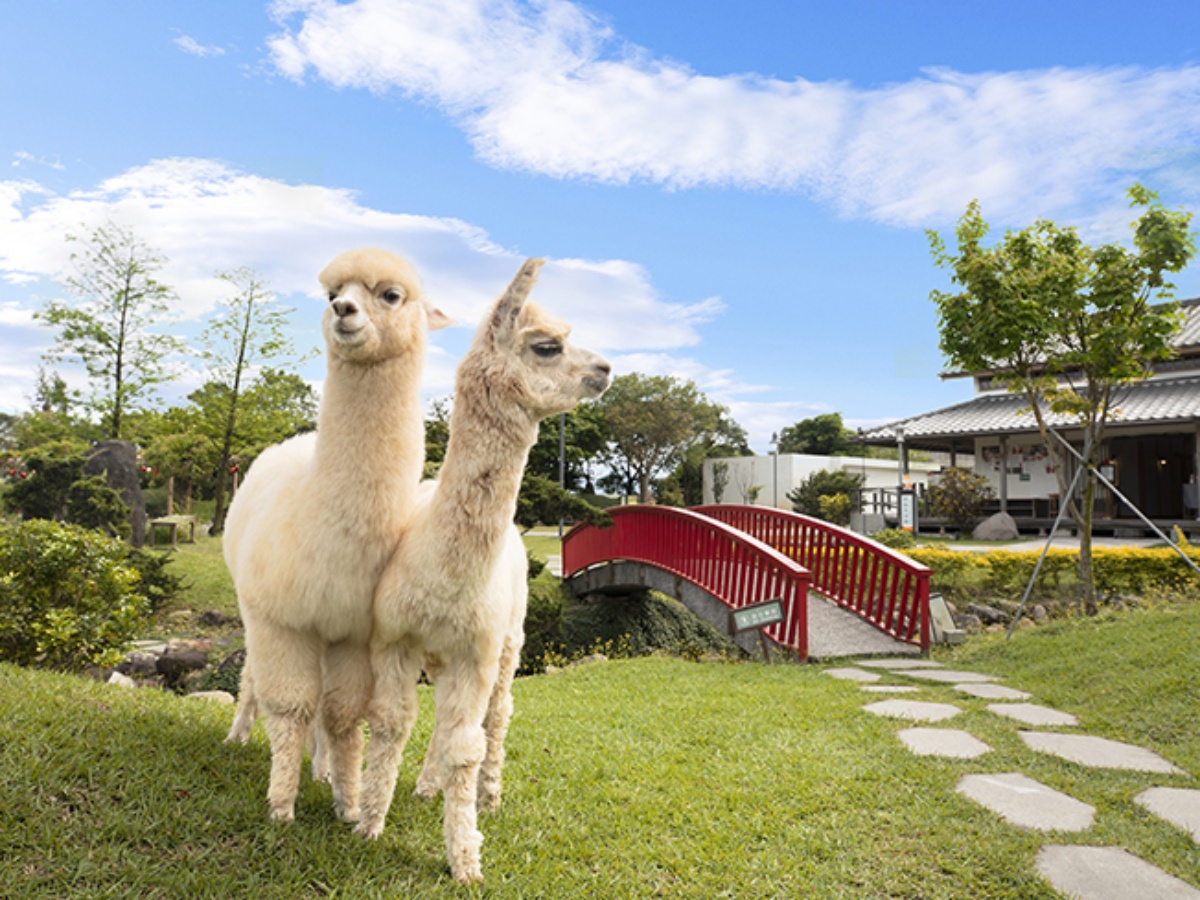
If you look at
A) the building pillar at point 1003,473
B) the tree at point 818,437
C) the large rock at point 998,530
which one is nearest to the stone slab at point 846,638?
the large rock at point 998,530

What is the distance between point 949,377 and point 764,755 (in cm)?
2464

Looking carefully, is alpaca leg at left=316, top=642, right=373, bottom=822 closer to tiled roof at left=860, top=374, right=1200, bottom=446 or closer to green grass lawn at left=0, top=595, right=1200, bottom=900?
green grass lawn at left=0, top=595, right=1200, bottom=900

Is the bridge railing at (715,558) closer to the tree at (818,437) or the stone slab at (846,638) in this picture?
the stone slab at (846,638)

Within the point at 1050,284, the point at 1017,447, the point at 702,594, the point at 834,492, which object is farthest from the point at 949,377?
the point at 702,594

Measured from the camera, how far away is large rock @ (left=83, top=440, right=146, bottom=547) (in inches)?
640

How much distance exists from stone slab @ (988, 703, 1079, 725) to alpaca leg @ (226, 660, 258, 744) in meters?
5.65

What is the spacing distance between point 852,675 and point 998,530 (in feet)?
52.8

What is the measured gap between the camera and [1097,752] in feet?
18.1

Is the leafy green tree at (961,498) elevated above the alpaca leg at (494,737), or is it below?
above

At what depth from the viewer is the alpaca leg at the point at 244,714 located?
403 centimetres

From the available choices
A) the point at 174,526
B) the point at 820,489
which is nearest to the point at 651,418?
the point at 820,489

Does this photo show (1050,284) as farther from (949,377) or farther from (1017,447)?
(949,377)

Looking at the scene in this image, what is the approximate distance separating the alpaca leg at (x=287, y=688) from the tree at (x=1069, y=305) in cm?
1079

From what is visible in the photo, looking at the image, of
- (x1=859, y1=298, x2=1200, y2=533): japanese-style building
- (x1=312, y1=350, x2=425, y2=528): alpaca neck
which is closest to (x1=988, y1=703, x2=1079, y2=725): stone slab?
(x1=312, y1=350, x2=425, y2=528): alpaca neck
